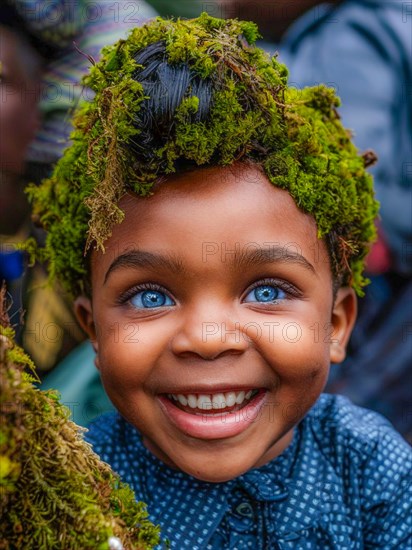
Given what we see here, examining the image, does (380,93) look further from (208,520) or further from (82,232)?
(208,520)

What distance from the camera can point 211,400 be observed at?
155cm

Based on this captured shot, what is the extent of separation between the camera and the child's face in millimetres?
1467

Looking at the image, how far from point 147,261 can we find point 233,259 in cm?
18

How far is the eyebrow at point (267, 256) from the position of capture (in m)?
1.47

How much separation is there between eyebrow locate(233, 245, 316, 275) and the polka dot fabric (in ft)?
1.81

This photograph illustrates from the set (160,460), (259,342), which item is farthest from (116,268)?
(160,460)

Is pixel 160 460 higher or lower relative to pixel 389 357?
lower

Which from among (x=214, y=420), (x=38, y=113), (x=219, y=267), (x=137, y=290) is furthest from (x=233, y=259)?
(x=38, y=113)

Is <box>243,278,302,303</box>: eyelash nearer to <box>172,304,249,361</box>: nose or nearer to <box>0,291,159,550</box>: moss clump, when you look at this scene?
<box>172,304,249,361</box>: nose

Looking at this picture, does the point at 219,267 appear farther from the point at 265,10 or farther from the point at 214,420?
the point at 265,10

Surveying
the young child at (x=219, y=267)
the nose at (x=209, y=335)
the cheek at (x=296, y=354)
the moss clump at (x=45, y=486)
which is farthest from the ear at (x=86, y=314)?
the moss clump at (x=45, y=486)

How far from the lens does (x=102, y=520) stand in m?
1.06

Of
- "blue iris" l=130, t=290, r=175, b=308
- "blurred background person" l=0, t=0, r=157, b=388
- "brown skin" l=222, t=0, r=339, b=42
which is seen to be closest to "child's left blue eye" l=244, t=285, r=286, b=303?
"blue iris" l=130, t=290, r=175, b=308

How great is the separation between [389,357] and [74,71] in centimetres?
169
